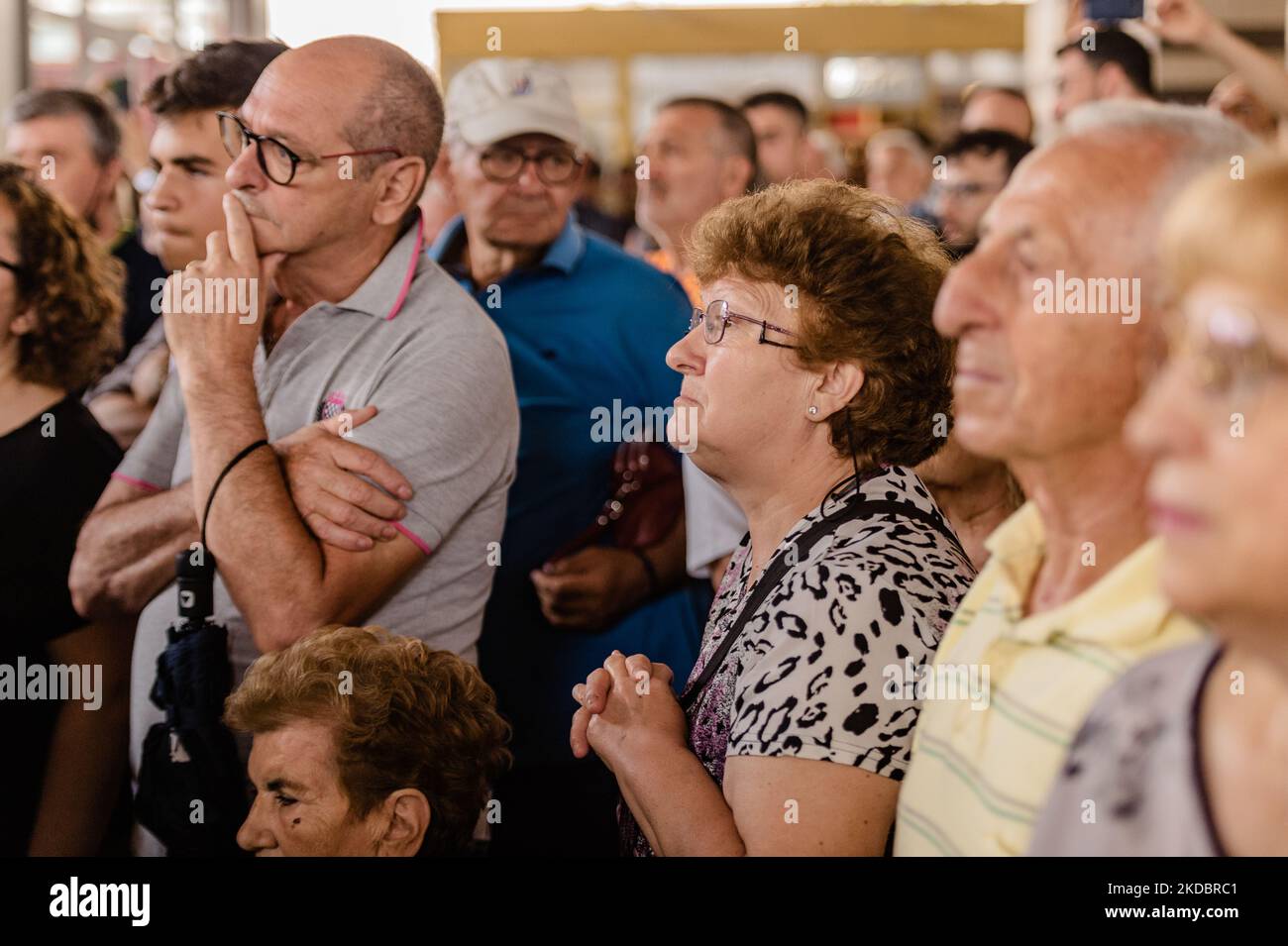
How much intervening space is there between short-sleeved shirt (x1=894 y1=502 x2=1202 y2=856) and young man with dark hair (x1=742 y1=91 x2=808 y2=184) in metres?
4.20

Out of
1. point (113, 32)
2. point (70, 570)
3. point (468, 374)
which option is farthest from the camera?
point (113, 32)

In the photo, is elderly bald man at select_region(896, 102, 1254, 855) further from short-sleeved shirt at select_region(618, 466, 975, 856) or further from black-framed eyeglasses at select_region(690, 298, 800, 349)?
black-framed eyeglasses at select_region(690, 298, 800, 349)

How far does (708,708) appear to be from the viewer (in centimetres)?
153

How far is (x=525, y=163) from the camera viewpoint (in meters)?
2.81

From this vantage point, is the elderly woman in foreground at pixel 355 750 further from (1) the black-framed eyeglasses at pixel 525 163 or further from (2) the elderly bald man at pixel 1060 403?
(1) the black-framed eyeglasses at pixel 525 163

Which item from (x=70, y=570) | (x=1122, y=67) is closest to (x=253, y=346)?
(x=70, y=570)

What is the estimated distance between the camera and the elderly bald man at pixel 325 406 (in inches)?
69.9

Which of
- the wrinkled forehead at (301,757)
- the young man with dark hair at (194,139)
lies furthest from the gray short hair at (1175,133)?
the young man with dark hair at (194,139)

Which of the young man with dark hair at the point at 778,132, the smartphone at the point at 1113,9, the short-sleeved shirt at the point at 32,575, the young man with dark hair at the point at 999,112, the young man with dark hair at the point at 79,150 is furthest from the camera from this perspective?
the young man with dark hair at the point at 778,132

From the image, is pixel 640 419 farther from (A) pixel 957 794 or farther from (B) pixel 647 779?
(A) pixel 957 794

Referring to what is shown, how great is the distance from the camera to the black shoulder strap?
1.50 m

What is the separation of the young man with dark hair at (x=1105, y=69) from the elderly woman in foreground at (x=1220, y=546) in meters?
2.34

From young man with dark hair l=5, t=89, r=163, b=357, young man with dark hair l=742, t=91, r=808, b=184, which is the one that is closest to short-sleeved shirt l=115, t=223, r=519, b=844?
young man with dark hair l=5, t=89, r=163, b=357
